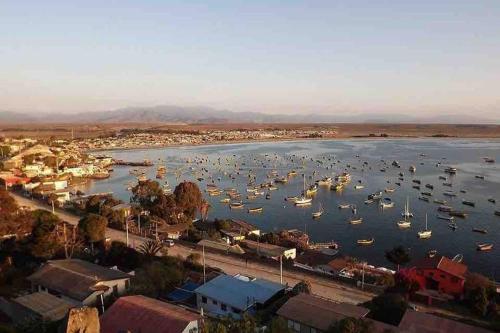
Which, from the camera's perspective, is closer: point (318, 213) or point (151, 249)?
point (151, 249)

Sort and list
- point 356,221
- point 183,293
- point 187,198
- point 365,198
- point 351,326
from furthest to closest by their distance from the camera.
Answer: point 365,198
point 356,221
point 187,198
point 183,293
point 351,326

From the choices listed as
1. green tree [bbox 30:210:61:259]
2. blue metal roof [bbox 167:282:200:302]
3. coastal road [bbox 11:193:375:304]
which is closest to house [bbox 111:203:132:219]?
coastal road [bbox 11:193:375:304]

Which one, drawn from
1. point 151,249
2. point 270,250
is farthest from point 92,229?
point 270,250

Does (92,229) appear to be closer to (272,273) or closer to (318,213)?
(272,273)

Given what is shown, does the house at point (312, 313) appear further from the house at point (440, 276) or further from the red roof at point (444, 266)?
the red roof at point (444, 266)

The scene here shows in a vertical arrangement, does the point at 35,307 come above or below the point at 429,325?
below

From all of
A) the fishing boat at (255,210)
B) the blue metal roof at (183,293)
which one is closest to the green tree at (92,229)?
the blue metal roof at (183,293)

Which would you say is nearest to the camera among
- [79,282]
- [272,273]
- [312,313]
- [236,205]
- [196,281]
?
[312,313]
